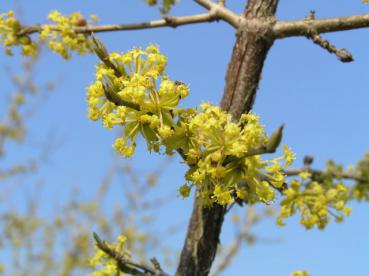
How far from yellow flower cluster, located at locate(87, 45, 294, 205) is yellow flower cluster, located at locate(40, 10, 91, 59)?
144 centimetres

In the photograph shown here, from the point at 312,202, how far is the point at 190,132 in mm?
645

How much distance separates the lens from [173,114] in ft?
5.23

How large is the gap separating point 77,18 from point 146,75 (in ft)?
5.72

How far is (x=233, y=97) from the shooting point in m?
1.97

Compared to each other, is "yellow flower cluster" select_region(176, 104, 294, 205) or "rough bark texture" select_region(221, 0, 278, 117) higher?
"rough bark texture" select_region(221, 0, 278, 117)

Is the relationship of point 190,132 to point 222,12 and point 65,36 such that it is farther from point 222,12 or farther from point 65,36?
point 65,36

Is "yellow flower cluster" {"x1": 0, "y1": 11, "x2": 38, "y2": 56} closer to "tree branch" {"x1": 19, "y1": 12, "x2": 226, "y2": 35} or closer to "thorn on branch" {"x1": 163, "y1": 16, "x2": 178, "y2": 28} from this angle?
"tree branch" {"x1": 19, "y1": 12, "x2": 226, "y2": 35}

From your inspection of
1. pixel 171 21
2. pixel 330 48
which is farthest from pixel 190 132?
pixel 171 21

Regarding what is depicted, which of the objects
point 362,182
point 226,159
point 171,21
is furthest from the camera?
point 171,21

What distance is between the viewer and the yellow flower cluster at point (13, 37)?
3.09 metres

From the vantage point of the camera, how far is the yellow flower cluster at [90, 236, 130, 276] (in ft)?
7.36

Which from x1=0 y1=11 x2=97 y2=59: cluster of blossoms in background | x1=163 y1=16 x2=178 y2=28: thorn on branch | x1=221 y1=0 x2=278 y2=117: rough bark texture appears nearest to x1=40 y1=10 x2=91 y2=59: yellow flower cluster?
x1=0 y1=11 x2=97 y2=59: cluster of blossoms in background

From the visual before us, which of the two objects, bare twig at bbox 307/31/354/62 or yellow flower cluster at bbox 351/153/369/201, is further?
yellow flower cluster at bbox 351/153/369/201

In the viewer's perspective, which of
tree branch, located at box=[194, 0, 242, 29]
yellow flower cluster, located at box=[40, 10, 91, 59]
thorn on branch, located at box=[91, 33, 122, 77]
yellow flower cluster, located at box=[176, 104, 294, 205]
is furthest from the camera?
yellow flower cluster, located at box=[40, 10, 91, 59]
